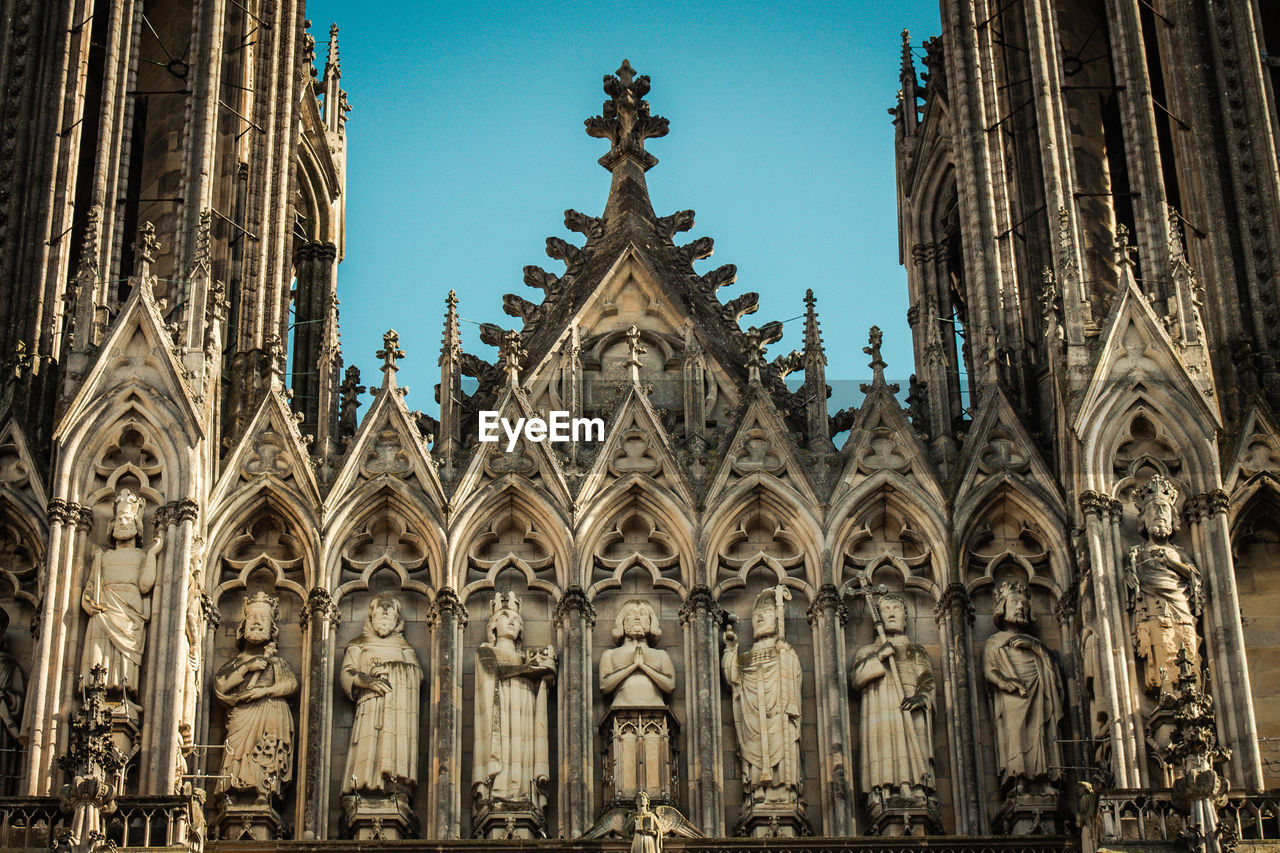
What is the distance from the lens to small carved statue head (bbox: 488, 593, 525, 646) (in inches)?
1112

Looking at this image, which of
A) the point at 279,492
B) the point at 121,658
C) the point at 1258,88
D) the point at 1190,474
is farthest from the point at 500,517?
the point at 1258,88

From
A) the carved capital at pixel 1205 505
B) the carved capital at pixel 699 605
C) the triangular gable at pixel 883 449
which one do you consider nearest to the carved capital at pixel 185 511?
the carved capital at pixel 699 605

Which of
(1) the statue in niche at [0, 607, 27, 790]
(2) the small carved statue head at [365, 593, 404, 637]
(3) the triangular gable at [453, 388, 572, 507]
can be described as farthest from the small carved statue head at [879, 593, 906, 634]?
(1) the statue in niche at [0, 607, 27, 790]

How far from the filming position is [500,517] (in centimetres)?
2903

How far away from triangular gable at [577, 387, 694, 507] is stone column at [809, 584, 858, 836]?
5.18 feet

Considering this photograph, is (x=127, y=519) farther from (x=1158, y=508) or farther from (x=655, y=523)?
(x=1158, y=508)

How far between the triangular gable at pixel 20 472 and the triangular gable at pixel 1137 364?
8704mm

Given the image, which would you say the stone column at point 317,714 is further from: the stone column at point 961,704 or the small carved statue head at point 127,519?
the stone column at point 961,704

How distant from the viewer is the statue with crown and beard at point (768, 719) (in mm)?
27250

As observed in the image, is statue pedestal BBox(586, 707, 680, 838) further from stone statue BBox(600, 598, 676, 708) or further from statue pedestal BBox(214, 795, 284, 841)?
statue pedestal BBox(214, 795, 284, 841)

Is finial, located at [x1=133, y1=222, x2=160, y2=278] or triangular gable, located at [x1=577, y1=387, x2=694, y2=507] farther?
finial, located at [x1=133, y1=222, x2=160, y2=278]

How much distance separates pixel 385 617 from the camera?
93.0 feet

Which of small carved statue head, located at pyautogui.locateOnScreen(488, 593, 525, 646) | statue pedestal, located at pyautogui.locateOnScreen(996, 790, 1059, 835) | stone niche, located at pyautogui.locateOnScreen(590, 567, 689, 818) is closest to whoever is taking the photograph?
statue pedestal, located at pyautogui.locateOnScreen(996, 790, 1059, 835)

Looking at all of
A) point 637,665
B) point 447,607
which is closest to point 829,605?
point 637,665
